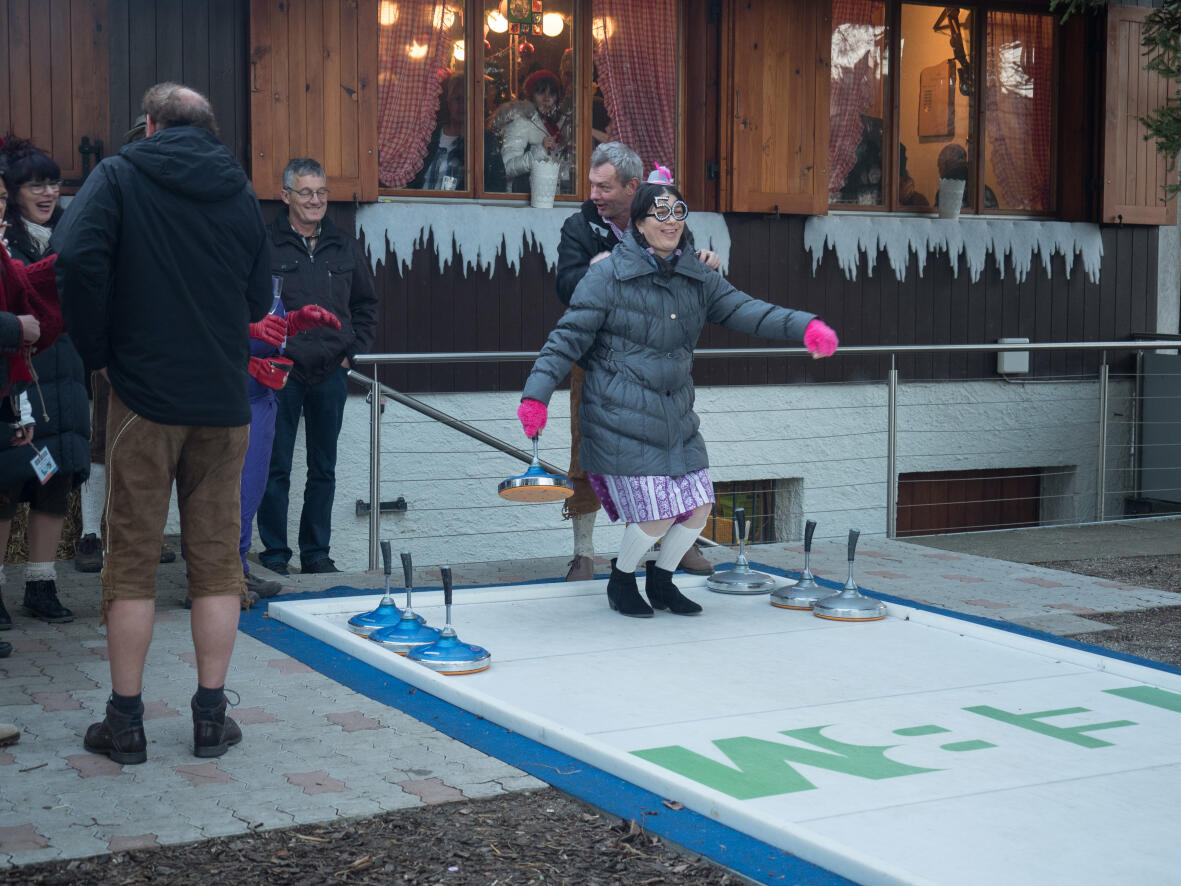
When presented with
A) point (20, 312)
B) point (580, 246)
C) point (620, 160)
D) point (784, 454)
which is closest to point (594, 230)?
point (580, 246)

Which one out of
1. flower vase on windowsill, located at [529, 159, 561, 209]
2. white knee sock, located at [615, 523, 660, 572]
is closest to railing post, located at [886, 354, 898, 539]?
flower vase on windowsill, located at [529, 159, 561, 209]

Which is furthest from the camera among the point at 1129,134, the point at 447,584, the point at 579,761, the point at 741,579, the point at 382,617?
the point at 1129,134

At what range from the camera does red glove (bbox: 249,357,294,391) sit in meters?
5.47

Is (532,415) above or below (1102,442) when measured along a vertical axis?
above

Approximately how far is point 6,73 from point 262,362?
2.69 meters

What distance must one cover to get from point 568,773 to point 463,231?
5.02 metres

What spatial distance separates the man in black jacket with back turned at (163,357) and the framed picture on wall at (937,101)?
6935mm

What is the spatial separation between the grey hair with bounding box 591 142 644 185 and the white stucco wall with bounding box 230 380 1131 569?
2.34 meters

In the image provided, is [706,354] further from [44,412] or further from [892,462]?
[44,412]

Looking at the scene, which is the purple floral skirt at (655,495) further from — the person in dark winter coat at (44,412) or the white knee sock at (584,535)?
the person in dark winter coat at (44,412)

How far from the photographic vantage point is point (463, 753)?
368 cm

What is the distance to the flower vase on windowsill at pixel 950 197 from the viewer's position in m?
9.41

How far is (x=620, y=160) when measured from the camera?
5637mm

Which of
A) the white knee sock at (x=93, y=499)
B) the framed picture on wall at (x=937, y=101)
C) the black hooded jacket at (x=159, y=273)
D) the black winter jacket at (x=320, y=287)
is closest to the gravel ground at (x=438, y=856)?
the black hooded jacket at (x=159, y=273)
